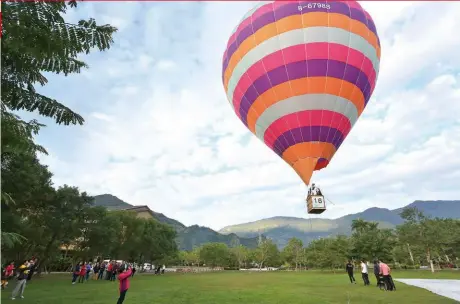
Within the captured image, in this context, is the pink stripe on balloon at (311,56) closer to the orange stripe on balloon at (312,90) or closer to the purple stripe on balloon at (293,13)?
the orange stripe on balloon at (312,90)

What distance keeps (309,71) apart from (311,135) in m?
3.88

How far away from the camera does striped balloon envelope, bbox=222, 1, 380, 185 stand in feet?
69.1

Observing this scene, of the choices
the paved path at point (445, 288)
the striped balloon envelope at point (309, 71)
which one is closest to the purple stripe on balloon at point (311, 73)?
the striped balloon envelope at point (309, 71)

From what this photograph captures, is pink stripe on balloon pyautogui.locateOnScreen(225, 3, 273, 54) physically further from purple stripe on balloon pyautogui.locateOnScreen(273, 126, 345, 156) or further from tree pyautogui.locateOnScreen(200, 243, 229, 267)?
tree pyautogui.locateOnScreen(200, 243, 229, 267)

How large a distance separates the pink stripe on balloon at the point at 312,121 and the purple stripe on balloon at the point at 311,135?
18 cm

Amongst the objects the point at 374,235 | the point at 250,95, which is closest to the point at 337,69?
the point at 250,95

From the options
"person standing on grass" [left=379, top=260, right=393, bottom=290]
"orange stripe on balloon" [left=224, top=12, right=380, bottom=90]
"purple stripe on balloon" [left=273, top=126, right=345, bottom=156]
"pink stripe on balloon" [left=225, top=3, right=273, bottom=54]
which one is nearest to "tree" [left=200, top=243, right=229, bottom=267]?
"person standing on grass" [left=379, top=260, right=393, bottom=290]

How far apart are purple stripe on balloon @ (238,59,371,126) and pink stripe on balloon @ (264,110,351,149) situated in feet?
7.19

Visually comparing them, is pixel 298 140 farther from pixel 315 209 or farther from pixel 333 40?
pixel 333 40

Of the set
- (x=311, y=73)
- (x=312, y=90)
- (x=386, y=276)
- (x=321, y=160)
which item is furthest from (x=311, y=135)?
(x=386, y=276)

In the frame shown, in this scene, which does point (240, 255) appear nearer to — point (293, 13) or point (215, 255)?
point (215, 255)

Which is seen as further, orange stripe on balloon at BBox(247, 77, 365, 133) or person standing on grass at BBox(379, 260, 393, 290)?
orange stripe on balloon at BBox(247, 77, 365, 133)

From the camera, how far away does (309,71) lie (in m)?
21.0

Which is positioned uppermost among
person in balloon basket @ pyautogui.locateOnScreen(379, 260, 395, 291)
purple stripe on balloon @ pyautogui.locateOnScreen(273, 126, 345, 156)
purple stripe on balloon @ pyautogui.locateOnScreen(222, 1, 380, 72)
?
purple stripe on balloon @ pyautogui.locateOnScreen(222, 1, 380, 72)
